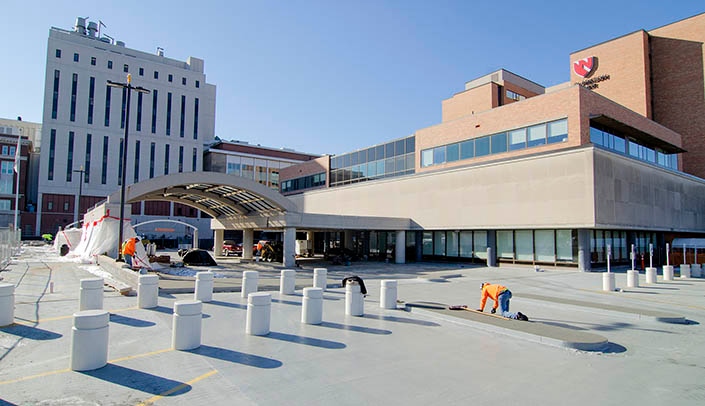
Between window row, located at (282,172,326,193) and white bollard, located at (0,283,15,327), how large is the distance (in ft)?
142

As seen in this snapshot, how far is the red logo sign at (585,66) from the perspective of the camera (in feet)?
143

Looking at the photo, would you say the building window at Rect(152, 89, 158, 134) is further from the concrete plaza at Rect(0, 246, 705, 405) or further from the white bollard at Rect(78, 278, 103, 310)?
the white bollard at Rect(78, 278, 103, 310)

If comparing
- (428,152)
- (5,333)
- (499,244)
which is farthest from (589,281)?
(5,333)

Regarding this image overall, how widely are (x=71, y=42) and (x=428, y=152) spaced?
69.2 metres

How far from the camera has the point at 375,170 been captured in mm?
44500

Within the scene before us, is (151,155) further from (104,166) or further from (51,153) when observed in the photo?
(51,153)

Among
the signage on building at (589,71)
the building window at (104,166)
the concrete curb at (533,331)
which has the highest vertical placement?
the signage on building at (589,71)

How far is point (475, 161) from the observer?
113ft

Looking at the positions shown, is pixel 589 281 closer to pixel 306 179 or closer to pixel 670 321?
pixel 670 321

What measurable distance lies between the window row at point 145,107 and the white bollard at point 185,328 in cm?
7289

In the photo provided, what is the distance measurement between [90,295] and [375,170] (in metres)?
35.0

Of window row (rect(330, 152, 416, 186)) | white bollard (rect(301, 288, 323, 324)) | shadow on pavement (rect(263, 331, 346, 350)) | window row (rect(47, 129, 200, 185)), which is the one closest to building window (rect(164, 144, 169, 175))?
window row (rect(47, 129, 200, 185))

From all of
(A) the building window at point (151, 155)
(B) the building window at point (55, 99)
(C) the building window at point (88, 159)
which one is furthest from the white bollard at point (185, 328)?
(B) the building window at point (55, 99)

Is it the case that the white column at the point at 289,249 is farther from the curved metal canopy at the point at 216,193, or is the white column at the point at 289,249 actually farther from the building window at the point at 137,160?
the building window at the point at 137,160
